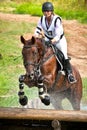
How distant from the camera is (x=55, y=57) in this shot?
9062mm

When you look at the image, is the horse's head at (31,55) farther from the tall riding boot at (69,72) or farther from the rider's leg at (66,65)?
the tall riding boot at (69,72)

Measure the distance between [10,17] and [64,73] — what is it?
663 inches

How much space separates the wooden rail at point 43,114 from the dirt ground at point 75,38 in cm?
1012

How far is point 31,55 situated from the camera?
8008mm

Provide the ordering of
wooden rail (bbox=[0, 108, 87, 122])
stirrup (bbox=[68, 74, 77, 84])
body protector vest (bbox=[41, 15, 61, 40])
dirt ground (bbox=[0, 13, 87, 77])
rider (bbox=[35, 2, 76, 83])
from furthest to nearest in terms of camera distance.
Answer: dirt ground (bbox=[0, 13, 87, 77]), stirrup (bbox=[68, 74, 77, 84]), body protector vest (bbox=[41, 15, 61, 40]), rider (bbox=[35, 2, 76, 83]), wooden rail (bbox=[0, 108, 87, 122])

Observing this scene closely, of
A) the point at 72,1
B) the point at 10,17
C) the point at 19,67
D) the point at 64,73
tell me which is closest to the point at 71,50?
the point at 19,67

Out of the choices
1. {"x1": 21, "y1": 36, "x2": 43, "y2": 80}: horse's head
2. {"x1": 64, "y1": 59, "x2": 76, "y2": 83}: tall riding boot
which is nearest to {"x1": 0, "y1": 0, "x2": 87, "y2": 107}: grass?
{"x1": 21, "y1": 36, "x2": 43, "y2": 80}: horse's head

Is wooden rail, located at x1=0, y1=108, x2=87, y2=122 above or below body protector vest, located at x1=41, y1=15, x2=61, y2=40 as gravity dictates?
below

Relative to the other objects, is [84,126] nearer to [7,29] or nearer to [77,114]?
[77,114]

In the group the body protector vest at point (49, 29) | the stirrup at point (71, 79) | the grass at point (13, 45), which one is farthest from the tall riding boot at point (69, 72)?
the grass at point (13, 45)

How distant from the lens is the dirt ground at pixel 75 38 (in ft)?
58.4

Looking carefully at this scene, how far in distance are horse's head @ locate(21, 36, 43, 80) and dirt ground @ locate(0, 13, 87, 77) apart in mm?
7665

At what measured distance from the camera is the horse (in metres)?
8.03

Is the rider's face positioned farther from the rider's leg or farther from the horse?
the rider's leg
